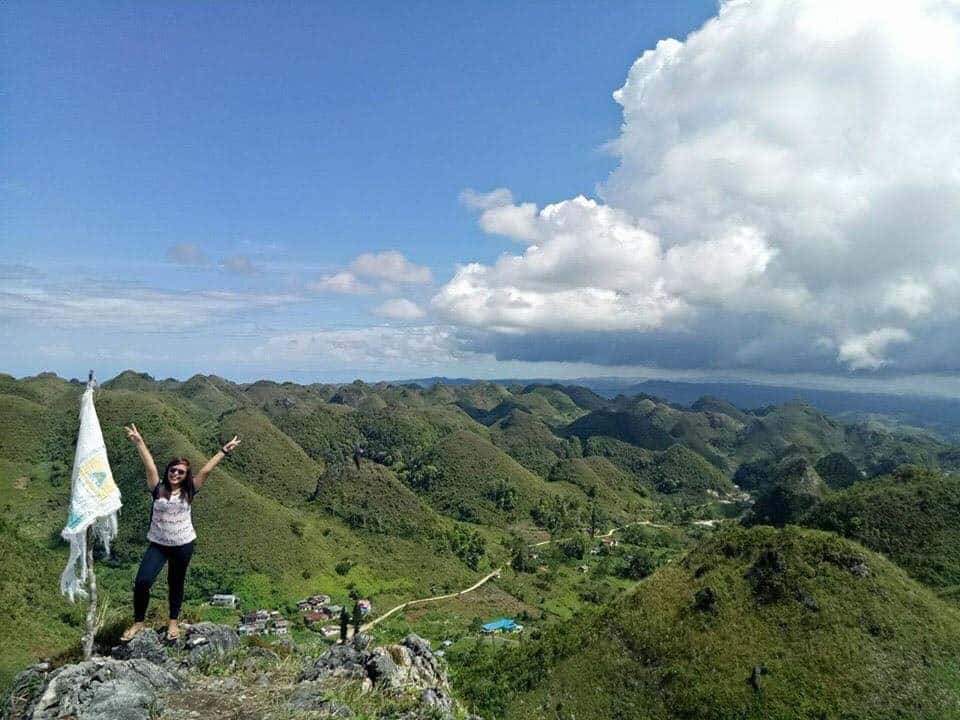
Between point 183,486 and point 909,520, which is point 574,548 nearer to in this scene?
point 909,520

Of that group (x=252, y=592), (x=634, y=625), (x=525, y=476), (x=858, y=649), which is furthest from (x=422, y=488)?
(x=858, y=649)

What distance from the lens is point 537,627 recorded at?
66.1 metres

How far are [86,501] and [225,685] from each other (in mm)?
4163

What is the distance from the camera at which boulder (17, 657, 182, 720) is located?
8.32 meters

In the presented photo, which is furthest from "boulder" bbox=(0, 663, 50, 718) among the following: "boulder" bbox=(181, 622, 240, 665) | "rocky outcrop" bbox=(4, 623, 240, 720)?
"boulder" bbox=(181, 622, 240, 665)

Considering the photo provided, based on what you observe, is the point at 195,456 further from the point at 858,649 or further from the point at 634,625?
the point at 858,649

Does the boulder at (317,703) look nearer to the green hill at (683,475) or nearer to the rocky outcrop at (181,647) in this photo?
the rocky outcrop at (181,647)

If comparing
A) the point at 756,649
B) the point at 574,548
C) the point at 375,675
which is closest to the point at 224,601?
the point at 756,649

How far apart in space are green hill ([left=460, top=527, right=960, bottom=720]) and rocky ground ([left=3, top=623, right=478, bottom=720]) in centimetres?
2710

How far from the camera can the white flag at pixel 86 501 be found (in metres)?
9.07

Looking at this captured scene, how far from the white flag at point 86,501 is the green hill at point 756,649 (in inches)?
1305

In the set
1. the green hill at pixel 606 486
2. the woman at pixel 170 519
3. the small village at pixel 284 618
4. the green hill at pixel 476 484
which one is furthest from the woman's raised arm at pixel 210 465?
the green hill at pixel 606 486

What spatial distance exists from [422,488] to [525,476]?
26.3m

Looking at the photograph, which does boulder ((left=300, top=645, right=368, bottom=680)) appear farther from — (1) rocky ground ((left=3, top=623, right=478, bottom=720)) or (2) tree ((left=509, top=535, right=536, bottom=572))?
(2) tree ((left=509, top=535, right=536, bottom=572))
